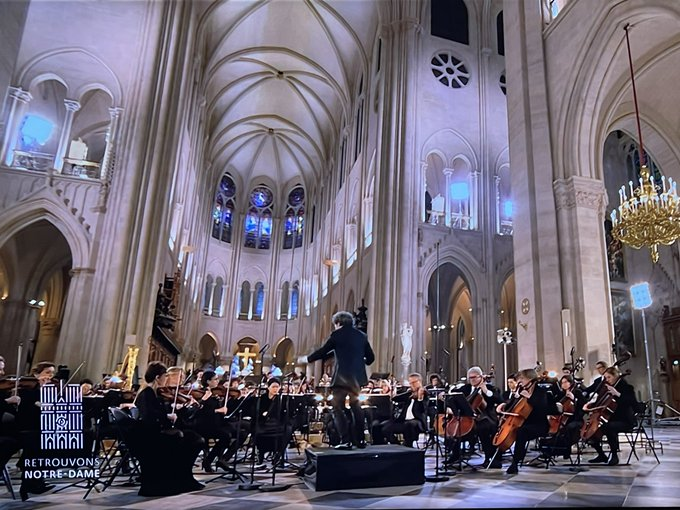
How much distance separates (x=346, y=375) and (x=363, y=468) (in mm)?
865

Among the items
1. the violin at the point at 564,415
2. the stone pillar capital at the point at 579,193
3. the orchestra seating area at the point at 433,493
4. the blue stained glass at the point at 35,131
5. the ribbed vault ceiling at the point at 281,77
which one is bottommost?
the orchestra seating area at the point at 433,493

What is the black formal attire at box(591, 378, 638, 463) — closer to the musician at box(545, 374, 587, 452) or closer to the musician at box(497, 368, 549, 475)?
the musician at box(545, 374, 587, 452)

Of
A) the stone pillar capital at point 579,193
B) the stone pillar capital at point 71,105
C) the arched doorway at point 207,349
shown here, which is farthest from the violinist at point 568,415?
the arched doorway at point 207,349

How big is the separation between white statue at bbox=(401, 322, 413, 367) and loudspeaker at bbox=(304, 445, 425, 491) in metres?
12.0

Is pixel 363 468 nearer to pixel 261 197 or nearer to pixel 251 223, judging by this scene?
pixel 251 223

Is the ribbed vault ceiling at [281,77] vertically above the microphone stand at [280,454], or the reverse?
the ribbed vault ceiling at [281,77]

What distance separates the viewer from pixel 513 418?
615 cm

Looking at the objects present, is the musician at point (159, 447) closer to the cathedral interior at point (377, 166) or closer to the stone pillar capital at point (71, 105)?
the cathedral interior at point (377, 166)

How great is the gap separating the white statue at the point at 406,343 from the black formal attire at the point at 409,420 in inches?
404

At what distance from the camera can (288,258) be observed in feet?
130

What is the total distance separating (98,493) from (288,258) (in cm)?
3503

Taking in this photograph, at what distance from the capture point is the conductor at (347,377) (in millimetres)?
5070

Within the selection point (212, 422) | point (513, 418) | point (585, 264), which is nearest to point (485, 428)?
point (513, 418)

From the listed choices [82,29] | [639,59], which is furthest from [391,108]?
[82,29]
